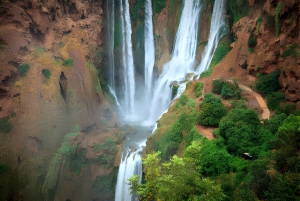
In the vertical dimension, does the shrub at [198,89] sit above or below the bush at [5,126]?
above

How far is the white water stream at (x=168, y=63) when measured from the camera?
25250mm

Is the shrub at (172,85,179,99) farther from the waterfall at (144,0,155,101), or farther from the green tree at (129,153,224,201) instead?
the green tree at (129,153,224,201)

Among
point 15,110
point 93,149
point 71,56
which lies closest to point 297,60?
point 93,149

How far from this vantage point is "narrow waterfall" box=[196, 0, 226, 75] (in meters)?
25.4

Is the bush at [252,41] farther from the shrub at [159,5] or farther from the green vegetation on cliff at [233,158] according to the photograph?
the shrub at [159,5]

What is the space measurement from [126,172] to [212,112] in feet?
28.4

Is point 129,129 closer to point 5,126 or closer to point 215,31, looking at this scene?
point 5,126

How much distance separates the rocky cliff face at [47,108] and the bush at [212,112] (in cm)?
860

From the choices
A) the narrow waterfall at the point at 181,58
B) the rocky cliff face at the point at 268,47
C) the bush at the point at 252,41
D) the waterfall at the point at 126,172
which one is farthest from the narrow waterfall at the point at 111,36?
the bush at the point at 252,41

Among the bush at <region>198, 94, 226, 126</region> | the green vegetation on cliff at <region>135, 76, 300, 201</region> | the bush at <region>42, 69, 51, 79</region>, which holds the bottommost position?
the green vegetation on cliff at <region>135, 76, 300, 201</region>

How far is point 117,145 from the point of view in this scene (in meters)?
21.3

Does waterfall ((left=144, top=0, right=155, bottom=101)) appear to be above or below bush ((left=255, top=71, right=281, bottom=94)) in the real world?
above

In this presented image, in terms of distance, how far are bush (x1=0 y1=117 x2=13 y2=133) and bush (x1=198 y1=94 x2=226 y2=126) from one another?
1488cm

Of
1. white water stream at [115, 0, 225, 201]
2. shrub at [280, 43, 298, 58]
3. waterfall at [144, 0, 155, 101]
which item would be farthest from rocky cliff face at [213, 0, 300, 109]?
waterfall at [144, 0, 155, 101]
